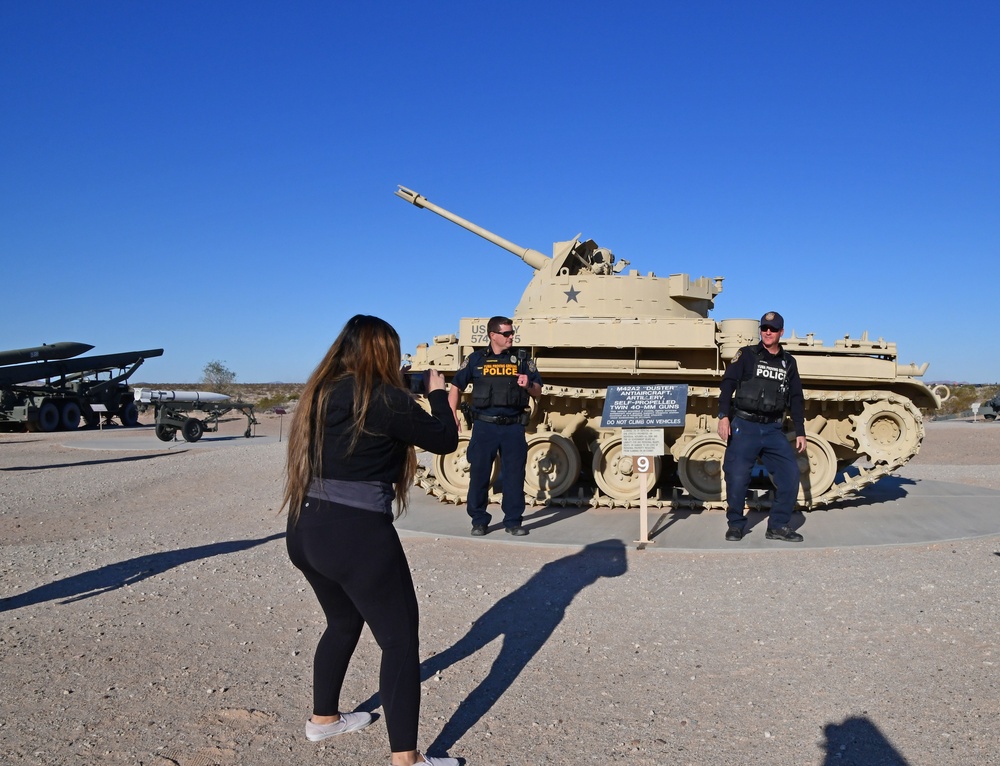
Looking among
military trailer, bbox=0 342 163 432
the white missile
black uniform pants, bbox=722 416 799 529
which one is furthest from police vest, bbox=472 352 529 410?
military trailer, bbox=0 342 163 432

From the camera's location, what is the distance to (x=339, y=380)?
3207mm

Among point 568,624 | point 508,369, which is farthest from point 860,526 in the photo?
point 568,624

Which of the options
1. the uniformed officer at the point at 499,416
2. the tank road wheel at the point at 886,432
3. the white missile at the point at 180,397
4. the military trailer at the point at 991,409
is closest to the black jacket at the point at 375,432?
the uniformed officer at the point at 499,416

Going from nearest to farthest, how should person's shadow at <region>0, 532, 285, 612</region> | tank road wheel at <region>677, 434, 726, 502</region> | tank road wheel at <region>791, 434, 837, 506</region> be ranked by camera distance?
person's shadow at <region>0, 532, 285, 612</region>
tank road wheel at <region>791, 434, 837, 506</region>
tank road wheel at <region>677, 434, 726, 502</region>

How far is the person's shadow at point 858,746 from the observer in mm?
3293

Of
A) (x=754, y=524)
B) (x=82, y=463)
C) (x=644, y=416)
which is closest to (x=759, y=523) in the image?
(x=754, y=524)

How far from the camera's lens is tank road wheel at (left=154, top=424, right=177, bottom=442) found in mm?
22266

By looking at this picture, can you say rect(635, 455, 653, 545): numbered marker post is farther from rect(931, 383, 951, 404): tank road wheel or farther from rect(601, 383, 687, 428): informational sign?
rect(931, 383, 951, 404): tank road wheel

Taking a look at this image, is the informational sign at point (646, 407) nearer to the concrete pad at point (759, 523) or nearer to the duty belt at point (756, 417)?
the duty belt at point (756, 417)

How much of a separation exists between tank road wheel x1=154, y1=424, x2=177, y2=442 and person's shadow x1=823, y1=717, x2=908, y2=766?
839 inches

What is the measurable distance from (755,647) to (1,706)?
12.5ft

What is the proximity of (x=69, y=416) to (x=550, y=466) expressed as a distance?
83.5 ft

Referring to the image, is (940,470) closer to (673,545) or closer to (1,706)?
(673,545)

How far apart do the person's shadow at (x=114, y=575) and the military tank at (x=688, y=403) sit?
108 inches
